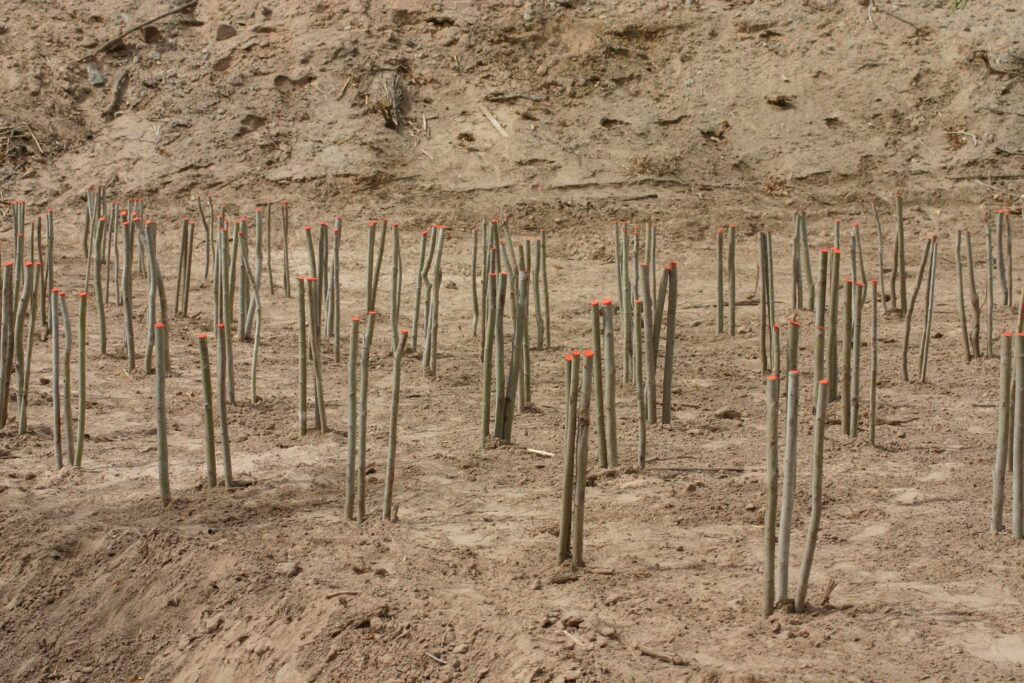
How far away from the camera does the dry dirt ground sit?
2.74 m

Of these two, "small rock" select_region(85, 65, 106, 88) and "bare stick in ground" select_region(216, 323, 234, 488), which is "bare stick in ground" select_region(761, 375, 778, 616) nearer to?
"bare stick in ground" select_region(216, 323, 234, 488)

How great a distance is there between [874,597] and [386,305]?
405cm

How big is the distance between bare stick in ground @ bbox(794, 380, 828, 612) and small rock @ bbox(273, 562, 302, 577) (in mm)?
1217

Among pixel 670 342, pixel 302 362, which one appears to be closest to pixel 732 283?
pixel 670 342

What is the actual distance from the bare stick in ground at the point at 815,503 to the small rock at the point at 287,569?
1.22m

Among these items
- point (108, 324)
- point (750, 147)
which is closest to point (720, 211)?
point (750, 147)

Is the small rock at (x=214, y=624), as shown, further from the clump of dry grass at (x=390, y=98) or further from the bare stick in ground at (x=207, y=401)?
the clump of dry grass at (x=390, y=98)

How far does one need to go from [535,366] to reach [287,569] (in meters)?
2.24

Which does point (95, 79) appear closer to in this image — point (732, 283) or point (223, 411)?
point (732, 283)

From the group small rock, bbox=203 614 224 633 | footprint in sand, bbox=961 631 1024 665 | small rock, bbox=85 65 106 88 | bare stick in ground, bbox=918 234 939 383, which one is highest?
small rock, bbox=85 65 106 88

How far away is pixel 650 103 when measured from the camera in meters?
9.47

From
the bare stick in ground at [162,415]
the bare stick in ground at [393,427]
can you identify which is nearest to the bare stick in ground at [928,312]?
the bare stick in ground at [393,427]

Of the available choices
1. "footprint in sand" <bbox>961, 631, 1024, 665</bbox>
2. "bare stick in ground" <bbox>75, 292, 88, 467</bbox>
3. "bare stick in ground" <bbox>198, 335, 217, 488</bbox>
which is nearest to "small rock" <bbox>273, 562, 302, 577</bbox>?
"bare stick in ground" <bbox>198, 335, 217, 488</bbox>

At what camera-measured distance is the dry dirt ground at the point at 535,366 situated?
2736 millimetres
